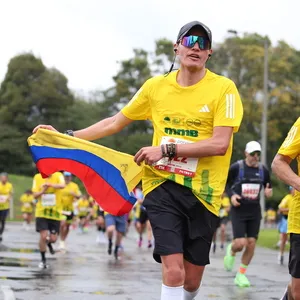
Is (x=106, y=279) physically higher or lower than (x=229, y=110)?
lower

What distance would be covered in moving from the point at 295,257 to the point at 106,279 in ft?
19.6

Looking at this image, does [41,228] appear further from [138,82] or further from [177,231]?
[138,82]

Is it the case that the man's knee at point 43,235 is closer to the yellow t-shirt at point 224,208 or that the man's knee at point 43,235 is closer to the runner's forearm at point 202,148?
the runner's forearm at point 202,148

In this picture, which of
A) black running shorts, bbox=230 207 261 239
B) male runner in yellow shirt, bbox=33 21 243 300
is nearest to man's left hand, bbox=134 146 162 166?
male runner in yellow shirt, bbox=33 21 243 300

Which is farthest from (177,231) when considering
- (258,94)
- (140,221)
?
(258,94)

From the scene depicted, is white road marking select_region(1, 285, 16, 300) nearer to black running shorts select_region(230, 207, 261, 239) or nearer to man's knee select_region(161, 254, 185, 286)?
black running shorts select_region(230, 207, 261, 239)

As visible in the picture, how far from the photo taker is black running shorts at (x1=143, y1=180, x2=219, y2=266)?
584 centimetres

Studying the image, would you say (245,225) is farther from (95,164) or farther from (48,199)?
(95,164)

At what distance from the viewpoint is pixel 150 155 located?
19.1 ft

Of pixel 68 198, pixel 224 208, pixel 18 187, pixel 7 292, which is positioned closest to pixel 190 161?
pixel 7 292

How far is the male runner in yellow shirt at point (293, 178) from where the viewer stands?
243 inches

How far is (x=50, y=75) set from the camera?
79.8 m

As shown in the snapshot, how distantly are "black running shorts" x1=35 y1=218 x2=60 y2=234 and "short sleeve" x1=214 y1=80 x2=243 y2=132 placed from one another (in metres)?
9.22

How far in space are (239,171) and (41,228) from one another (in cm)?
434
